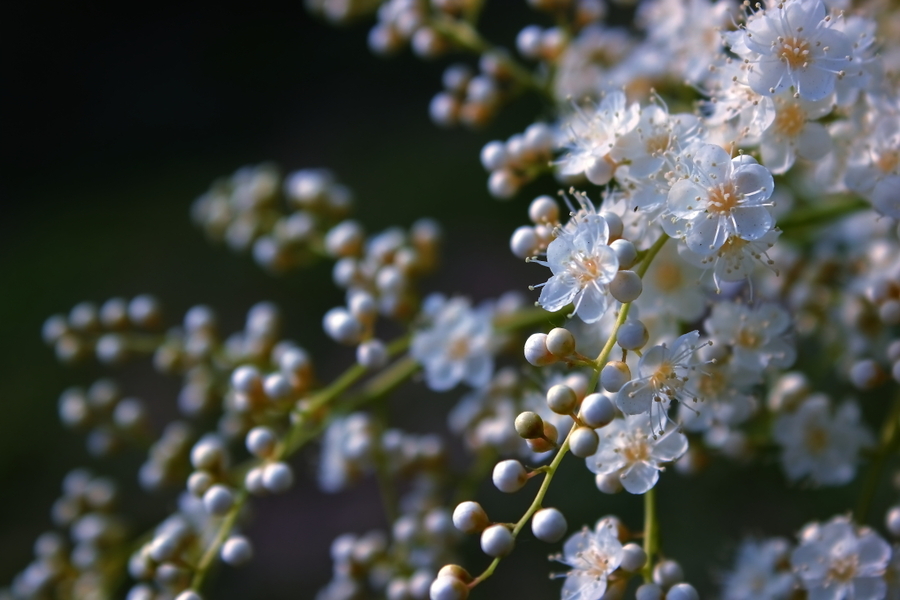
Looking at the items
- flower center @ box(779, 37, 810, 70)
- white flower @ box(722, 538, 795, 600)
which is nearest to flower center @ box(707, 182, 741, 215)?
flower center @ box(779, 37, 810, 70)

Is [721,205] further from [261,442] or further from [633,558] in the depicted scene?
[261,442]

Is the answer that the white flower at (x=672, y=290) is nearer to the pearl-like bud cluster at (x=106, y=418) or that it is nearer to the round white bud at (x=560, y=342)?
the round white bud at (x=560, y=342)

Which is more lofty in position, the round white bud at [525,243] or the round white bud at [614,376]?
the round white bud at [525,243]

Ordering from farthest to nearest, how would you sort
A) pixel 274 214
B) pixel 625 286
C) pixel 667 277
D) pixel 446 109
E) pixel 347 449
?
pixel 274 214 < pixel 446 109 < pixel 347 449 < pixel 667 277 < pixel 625 286

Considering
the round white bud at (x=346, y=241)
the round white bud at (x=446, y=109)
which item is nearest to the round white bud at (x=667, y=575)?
the round white bud at (x=346, y=241)

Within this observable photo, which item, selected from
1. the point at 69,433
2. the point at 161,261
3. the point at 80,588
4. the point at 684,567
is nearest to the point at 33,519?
the point at 69,433

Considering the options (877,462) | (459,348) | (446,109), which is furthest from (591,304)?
(446,109)

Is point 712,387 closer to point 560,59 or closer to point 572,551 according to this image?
point 572,551
